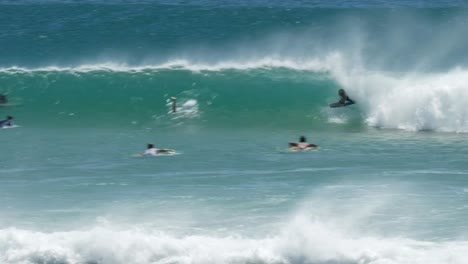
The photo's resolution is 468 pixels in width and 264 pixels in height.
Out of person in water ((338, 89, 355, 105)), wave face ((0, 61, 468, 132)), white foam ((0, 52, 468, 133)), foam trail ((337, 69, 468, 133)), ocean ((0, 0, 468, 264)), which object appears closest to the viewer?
ocean ((0, 0, 468, 264))

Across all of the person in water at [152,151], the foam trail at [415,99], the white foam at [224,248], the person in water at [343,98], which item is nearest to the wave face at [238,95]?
the foam trail at [415,99]

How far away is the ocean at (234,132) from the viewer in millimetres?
21141

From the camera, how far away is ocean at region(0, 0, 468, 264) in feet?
69.4

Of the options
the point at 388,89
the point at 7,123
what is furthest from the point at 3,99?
the point at 388,89

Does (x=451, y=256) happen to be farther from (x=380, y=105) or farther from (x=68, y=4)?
(x=68, y=4)

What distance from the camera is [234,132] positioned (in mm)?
32812

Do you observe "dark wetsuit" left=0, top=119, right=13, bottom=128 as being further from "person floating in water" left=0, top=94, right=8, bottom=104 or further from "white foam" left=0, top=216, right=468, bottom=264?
"white foam" left=0, top=216, right=468, bottom=264

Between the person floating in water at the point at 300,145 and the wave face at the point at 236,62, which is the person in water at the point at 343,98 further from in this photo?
the person floating in water at the point at 300,145

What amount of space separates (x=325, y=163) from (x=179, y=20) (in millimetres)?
18235

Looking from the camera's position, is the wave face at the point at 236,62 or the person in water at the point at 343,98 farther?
the person in water at the point at 343,98

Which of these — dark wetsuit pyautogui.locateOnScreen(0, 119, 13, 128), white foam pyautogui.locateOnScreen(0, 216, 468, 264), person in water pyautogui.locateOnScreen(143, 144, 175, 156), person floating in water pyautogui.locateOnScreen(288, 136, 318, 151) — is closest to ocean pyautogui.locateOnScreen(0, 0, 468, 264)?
white foam pyautogui.locateOnScreen(0, 216, 468, 264)

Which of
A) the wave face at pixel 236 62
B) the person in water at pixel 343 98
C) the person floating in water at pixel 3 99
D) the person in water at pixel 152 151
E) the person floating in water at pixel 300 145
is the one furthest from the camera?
the person floating in water at pixel 3 99

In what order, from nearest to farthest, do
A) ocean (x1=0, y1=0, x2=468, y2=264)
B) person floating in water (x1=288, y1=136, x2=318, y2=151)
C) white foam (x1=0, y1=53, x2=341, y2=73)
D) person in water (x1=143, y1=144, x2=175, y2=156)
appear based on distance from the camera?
1. ocean (x1=0, y1=0, x2=468, y2=264)
2. person in water (x1=143, y1=144, x2=175, y2=156)
3. person floating in water (x1=288, y1=136, x2=318, y2=151)
4. white foam (x1=0, y1=53, x2=341, y2=73)

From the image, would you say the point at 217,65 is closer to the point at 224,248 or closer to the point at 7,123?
the point at 7,123
